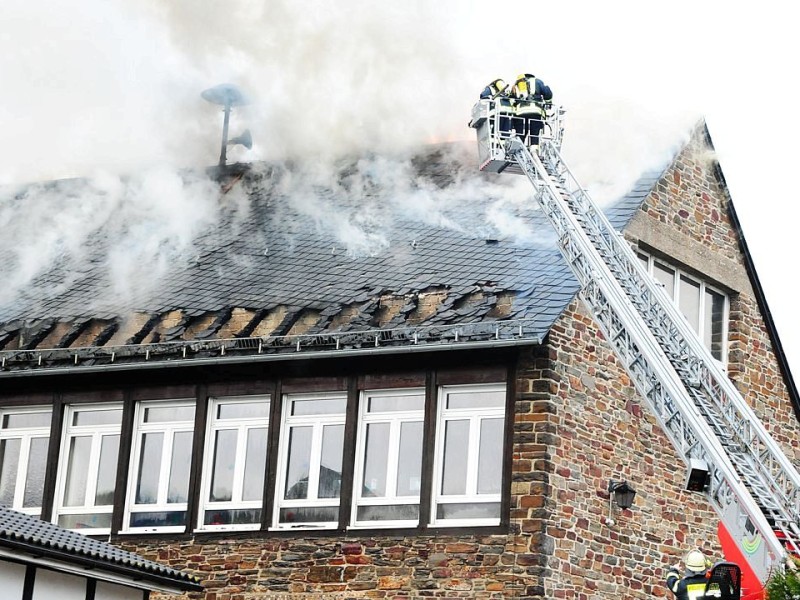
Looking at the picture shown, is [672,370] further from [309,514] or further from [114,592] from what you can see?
[114,592]

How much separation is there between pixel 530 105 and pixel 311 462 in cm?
497

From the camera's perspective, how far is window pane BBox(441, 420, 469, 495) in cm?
2000

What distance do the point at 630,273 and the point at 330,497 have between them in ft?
14.1

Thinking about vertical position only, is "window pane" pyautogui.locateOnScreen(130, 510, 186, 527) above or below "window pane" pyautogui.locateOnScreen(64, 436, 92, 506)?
below

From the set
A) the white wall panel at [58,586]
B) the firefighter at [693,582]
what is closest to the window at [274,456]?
the white wall panel at [58,586]

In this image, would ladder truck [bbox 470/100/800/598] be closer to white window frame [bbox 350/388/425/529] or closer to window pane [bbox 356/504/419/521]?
white window frame [bbox 350/388/425/529]

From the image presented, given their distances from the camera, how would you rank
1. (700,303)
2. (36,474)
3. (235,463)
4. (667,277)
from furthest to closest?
(700,303) < (667,277) < (36,474) < (235,463)

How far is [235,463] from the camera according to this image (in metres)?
21.2

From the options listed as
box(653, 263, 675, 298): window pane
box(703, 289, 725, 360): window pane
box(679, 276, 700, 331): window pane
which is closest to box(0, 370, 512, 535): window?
box(653, 263, 675, 298): window pane

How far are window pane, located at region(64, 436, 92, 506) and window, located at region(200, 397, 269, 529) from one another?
175 cm

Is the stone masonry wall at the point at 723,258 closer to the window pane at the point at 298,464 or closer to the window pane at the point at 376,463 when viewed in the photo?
the window pane at the point at 376,463

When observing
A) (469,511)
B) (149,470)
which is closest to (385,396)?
(469,511)

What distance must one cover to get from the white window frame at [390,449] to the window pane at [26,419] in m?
4.39

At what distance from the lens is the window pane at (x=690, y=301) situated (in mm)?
23141
